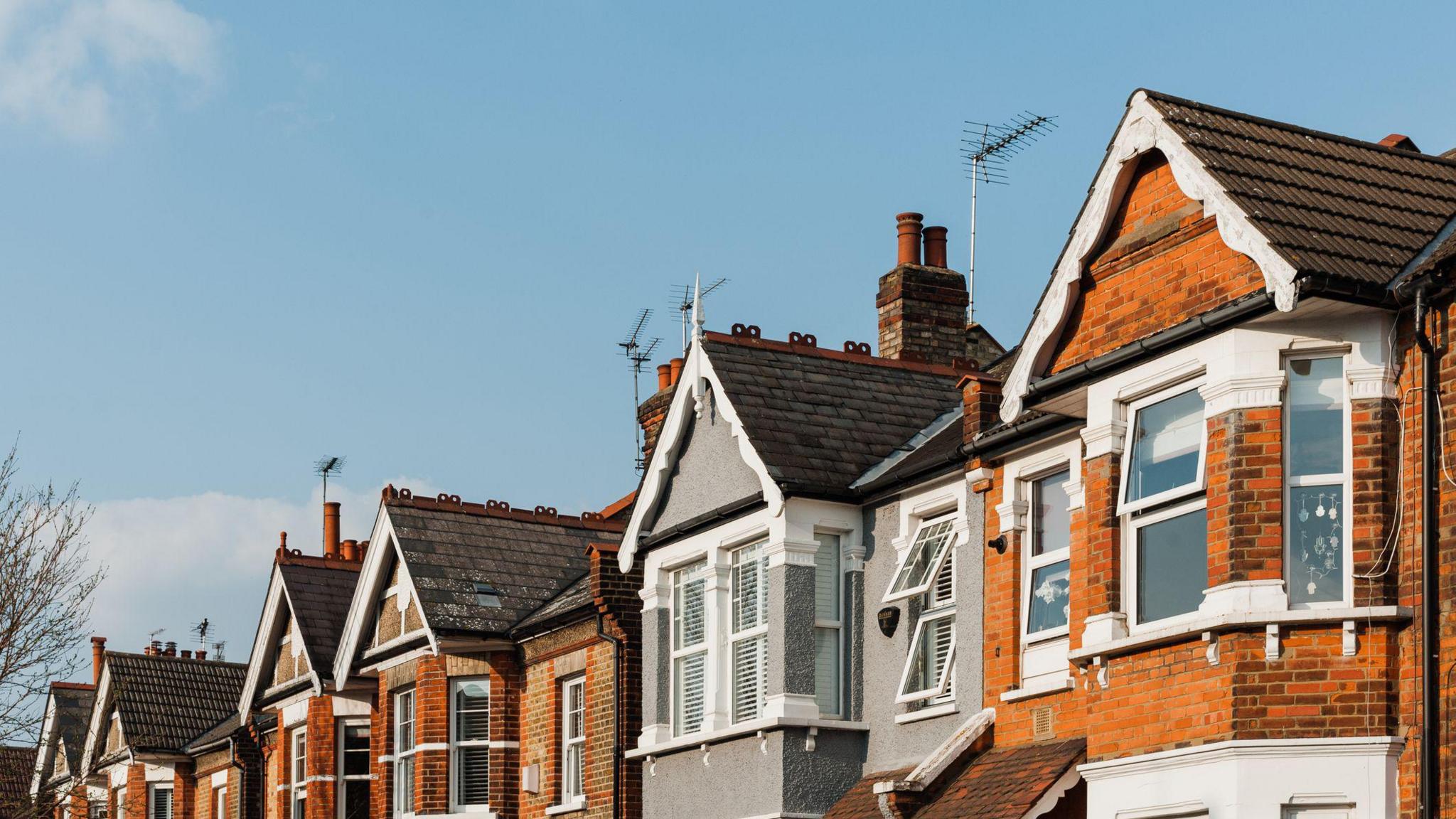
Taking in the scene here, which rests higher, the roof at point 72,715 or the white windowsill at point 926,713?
the white windowsill at point 926,713

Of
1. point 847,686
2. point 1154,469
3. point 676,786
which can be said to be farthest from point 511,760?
point 1154,469

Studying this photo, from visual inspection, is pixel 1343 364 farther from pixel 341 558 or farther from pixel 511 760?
pixel 341 558

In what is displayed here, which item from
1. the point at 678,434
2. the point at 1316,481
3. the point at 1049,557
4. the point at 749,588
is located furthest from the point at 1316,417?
the point at 678,434

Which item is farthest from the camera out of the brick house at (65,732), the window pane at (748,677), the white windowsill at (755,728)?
the brick house at (65,732)

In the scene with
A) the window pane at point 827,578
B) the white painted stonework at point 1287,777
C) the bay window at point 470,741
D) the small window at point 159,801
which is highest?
the window pane at point 827,578

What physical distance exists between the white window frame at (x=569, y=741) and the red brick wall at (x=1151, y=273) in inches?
419

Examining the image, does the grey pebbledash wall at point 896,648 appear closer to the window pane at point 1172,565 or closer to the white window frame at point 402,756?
the window pane at point 1172,565

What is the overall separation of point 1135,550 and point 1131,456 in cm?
69

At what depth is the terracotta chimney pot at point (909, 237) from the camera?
2569cm

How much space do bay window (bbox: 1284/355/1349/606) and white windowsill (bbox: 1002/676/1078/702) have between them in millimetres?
3274

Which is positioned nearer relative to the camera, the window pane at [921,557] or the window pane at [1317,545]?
the window pane at [1317,545]

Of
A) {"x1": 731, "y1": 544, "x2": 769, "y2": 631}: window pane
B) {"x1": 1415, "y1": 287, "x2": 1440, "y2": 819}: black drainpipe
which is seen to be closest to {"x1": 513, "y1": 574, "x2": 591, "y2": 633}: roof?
{"x1": 731, "y1": 544, "x2": 769, "y2": 631}: window pane

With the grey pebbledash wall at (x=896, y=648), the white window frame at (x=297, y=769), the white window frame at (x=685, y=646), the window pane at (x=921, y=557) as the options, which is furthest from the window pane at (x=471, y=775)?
the window pane at (x=921, y=557)

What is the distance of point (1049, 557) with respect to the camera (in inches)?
694
